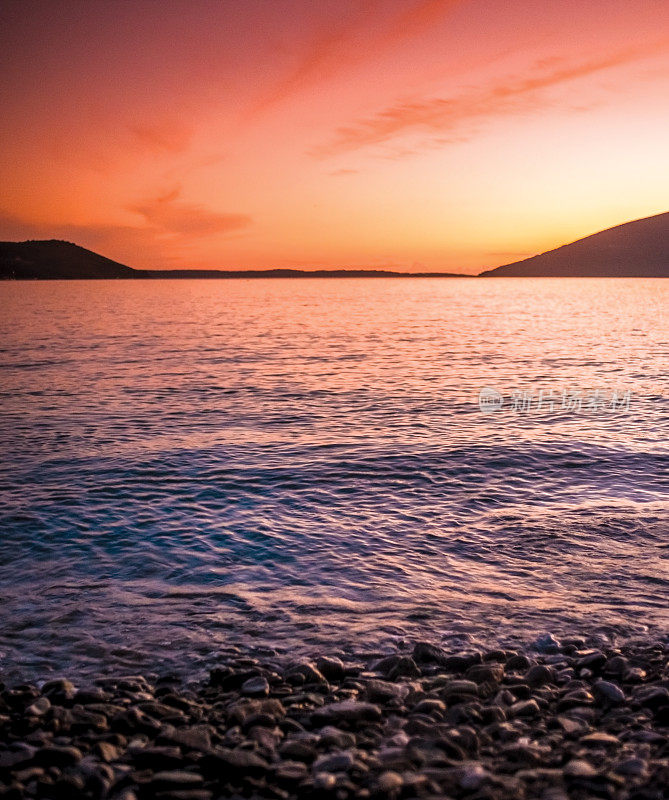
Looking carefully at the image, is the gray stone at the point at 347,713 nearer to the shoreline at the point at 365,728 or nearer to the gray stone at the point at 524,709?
the shoreline at the point at 365,728

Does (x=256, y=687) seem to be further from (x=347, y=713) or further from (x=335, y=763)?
(x=335, y=763)

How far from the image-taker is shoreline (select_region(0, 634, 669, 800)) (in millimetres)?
5509

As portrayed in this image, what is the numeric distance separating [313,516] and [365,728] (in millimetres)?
7559

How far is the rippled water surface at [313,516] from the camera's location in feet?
29.9

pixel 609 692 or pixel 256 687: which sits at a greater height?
pixel 609 692

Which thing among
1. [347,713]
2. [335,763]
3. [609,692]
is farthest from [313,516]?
[335,763]

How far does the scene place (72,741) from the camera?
6.23m

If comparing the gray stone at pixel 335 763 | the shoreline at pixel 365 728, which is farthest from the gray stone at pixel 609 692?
the gray stone at pixel 335 763

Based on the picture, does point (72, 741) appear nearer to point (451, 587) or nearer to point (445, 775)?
point (445, 775)

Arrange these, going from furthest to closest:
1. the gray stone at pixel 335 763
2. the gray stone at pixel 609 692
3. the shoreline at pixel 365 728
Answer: the gray stone at pixel 609 692
the gray stone at pixel 335 763
the shoreline at pixel 365 728

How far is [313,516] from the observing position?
1398 centimetres

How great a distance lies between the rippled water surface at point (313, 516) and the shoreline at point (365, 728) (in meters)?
0.77

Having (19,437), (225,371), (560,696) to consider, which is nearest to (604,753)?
(560,696)

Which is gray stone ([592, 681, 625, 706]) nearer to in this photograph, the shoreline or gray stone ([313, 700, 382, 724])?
the shoreline
